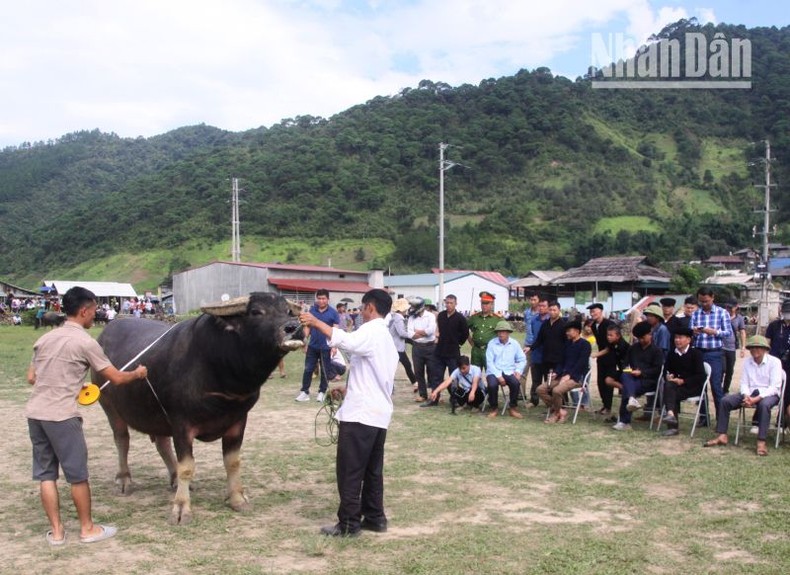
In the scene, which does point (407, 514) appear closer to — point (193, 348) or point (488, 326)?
point (193, 348)

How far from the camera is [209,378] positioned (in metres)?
5.49

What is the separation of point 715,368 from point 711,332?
0.50 m

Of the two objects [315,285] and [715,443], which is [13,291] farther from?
[715,443]

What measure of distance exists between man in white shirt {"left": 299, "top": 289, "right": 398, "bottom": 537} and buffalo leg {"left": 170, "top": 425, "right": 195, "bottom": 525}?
1131 millimetres

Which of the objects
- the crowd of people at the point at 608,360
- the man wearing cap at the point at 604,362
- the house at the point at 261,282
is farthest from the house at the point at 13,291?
the man wearing cap at the point at 604,362

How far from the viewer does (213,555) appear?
4719mm

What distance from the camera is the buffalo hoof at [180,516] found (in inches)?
212

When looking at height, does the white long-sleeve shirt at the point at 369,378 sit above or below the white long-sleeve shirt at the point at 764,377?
above

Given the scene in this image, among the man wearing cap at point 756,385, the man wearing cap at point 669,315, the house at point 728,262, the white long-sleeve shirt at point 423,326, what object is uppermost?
the house at point 728,262

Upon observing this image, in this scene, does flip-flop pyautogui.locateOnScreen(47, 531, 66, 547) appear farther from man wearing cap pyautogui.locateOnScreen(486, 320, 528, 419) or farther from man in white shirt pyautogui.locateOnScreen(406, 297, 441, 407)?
man in white shirt pyautogui.locateOnScreen(406, 297, 441, 407)

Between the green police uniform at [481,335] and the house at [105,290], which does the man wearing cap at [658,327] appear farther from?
the house at [105,290]

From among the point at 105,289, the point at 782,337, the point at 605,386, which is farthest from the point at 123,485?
the point at 105,289

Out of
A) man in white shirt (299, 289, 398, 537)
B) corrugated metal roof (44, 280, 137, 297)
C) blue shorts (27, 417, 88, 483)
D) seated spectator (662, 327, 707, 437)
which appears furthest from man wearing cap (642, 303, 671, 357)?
corrugated metal roof (44, 280, 137, 297)

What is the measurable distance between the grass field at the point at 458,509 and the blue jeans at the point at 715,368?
0.56 m
